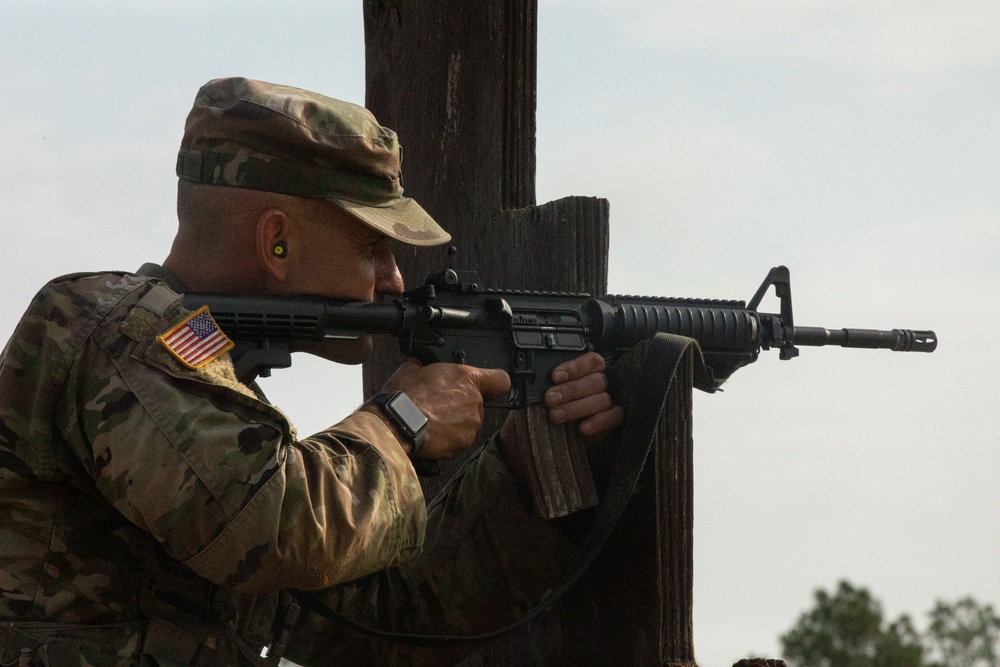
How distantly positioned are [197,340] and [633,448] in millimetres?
1166

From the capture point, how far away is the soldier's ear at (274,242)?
3260mm

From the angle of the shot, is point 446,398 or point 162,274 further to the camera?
point 446,398

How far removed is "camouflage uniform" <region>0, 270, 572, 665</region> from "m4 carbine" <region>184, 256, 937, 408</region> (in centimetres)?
28

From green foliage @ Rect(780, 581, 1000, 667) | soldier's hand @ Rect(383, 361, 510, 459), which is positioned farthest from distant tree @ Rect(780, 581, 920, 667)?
soldier's hand @ Rect(383, 361, 510, 459)

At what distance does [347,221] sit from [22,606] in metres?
1.24

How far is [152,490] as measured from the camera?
106 inches

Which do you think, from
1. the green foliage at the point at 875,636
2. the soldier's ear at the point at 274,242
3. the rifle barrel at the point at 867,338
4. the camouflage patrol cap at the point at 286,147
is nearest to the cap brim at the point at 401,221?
the camouflage patrol cap at the point at 286,147

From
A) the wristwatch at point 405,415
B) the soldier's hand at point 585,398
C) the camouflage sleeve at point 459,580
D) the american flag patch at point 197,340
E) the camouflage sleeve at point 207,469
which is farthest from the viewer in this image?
the camouflage sleeve at point 459,580

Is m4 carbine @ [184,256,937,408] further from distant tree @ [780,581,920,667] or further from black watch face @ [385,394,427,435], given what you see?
distant tree @ [780,581,920,667]

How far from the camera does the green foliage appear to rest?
17.0 meters

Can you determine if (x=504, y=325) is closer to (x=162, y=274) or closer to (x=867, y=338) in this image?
(x=162, y=274)

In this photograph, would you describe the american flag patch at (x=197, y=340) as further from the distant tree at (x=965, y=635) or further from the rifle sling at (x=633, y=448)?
the distant tree at (x=965, y=635)

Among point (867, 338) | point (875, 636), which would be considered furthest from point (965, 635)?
point (867, 338)

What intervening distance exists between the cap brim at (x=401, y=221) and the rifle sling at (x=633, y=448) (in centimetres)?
66
